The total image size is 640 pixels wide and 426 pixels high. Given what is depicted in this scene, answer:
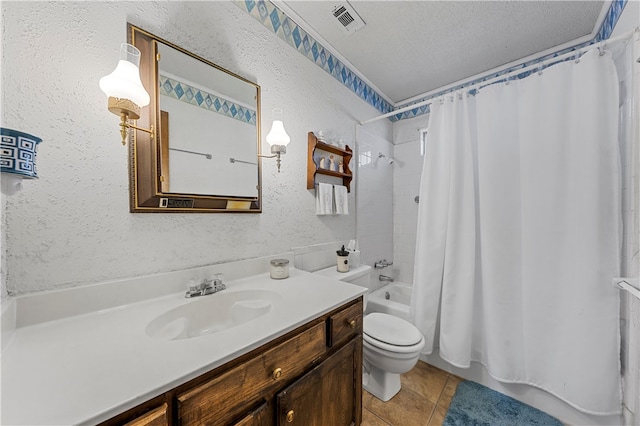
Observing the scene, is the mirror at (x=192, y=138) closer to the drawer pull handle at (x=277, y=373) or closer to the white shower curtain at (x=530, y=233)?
the drawer pull handle at (x=277, y=373)

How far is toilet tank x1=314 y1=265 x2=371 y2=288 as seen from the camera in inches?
59.2

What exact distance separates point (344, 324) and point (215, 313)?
21.2 inches

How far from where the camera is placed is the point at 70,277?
768 mm

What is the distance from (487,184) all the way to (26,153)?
6.78 feet

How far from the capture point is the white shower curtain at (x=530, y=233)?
1188mm

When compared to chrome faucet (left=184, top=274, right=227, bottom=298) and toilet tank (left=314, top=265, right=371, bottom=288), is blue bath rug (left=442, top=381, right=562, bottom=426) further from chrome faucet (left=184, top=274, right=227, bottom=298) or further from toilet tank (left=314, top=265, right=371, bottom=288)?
chrome faucet (left=184, top=274, right=227, bottom=298)

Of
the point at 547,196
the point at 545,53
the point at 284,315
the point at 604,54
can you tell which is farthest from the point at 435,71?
the point at 284,315

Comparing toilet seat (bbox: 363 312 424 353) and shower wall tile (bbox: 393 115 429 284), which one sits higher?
shower wall tile (bbox: 393 115 429 284)

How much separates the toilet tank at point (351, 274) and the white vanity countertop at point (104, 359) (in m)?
0.64

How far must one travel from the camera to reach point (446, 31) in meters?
1.60

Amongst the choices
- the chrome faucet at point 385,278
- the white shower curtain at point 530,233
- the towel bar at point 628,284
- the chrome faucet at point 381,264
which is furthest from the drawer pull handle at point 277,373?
the chrome faucet at point 385,278

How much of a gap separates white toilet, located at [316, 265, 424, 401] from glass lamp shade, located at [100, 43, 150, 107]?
1268mm

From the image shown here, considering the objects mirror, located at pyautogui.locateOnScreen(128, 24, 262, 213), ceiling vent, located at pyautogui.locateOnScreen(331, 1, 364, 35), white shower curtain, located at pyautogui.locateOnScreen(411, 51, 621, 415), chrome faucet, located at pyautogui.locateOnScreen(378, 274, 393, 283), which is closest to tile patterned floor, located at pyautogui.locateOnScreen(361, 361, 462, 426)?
white shower curtain, located at pyautogui.locateOnScreen(411, 51, 621, 415)

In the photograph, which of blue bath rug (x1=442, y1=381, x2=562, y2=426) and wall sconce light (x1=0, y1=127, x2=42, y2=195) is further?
blue bath rug (x1=442, y1=381, x2=562, y2=426)
